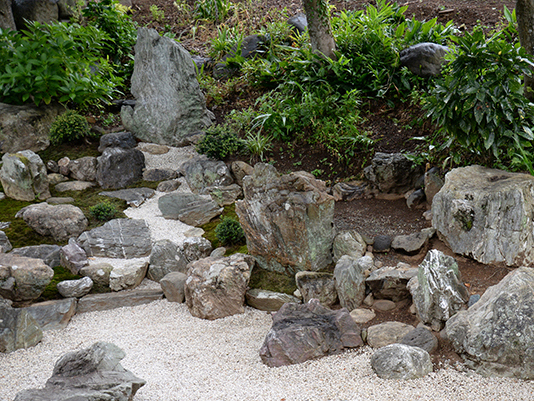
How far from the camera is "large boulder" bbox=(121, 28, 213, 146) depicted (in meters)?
8.45

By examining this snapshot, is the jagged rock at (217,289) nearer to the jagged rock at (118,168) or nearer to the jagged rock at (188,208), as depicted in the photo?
the jagged rock at (188,208)

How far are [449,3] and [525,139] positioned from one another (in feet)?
21.2

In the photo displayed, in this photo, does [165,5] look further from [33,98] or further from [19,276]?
[19,276]

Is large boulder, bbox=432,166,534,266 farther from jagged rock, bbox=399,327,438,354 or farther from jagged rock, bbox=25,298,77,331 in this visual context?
jagged rock, bbox=25,298,77,331

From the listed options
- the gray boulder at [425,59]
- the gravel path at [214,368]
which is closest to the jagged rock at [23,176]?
the gravel path at [214,368]

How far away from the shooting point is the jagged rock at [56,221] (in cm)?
638

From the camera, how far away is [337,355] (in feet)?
13.7

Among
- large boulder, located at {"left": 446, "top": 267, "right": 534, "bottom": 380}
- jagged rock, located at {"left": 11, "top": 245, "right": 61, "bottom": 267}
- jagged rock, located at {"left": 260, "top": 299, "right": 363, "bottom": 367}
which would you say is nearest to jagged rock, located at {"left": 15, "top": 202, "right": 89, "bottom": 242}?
jagged rock, located at {"left": 11, "top": 245, "right": 61, "bottom": 267}

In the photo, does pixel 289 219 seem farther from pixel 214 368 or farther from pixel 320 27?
pixel 320 27

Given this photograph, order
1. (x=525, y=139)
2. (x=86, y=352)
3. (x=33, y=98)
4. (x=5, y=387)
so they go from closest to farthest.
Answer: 1. (x=86, y=352)
2. (x=5, y=387)
3. (x=525, y=139)
4. (x=33, y=98)

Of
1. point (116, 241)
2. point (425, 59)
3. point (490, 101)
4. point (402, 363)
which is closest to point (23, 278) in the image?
point (116, 241)

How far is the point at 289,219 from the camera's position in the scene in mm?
5293

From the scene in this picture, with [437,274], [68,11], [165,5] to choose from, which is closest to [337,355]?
[437,274]

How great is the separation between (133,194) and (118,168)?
66 cm
